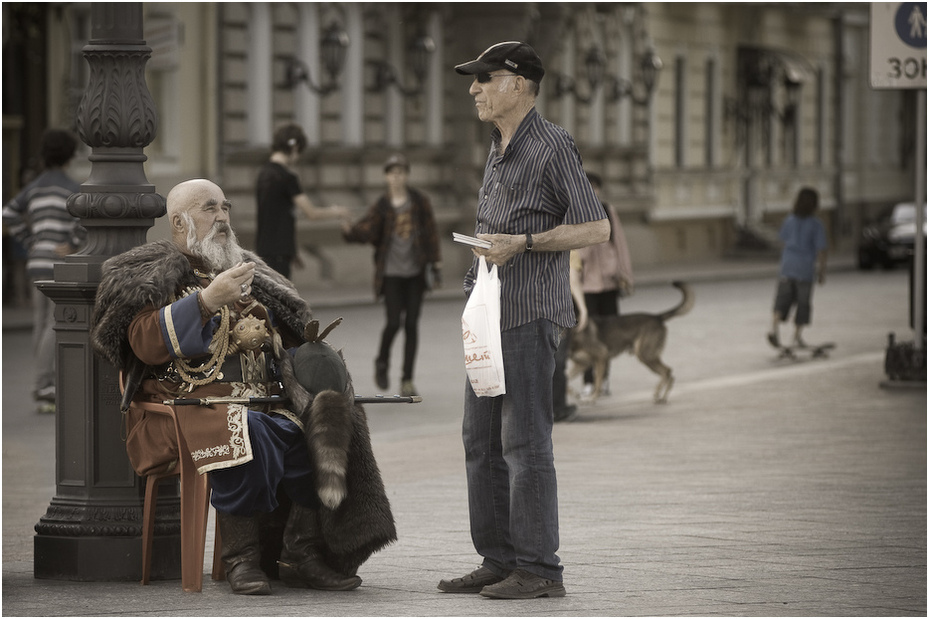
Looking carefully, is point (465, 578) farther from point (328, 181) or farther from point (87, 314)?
point (328, 181)

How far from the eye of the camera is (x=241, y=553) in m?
6.43

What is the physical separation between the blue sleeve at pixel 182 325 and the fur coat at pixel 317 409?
98 millimetres

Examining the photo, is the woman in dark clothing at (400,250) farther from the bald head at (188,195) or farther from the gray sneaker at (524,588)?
the gray sneaker at (524,588)

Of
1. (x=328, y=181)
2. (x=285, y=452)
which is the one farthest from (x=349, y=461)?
(x=328, y=181)

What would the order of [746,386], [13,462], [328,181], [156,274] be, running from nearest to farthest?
[156,274] < [13,462] < [746,386] < [328,181]

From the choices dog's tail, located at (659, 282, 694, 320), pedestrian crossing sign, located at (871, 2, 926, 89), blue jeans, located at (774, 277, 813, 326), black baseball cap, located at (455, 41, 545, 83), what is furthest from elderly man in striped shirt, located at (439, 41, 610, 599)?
blue jeans, located at (774, 277, 813, 326)

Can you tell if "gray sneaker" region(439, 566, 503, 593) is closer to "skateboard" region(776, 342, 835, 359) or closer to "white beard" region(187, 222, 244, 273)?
"white beard" region(187, 222, 244, 273)

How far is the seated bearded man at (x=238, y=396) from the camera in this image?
6.27 m

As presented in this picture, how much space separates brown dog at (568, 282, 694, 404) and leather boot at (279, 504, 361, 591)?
6.45 meters

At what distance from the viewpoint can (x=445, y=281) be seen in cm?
2972

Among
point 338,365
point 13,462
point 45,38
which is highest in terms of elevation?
point 45,38

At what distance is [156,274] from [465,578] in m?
1.50

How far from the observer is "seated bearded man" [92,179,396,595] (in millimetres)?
6266

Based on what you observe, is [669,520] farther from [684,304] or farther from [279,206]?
[684,304]
